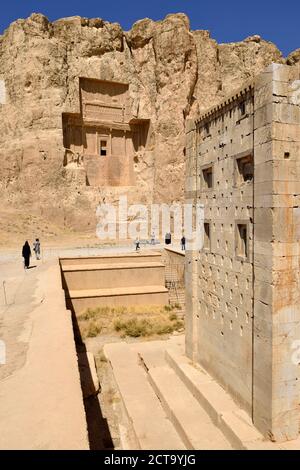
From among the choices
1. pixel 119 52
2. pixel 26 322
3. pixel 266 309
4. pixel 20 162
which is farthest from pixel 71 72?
pixel 266 309

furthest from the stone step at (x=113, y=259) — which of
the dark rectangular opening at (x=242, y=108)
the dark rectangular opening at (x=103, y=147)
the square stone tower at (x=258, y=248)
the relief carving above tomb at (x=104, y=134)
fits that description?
the dark rectangular opening at (x=103, y=147)

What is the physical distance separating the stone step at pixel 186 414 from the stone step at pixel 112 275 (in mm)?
8217

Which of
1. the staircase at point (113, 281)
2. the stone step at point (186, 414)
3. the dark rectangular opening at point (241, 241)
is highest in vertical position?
the dark rectangular opening at point (241, 241)

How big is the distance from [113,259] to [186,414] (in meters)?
11.9

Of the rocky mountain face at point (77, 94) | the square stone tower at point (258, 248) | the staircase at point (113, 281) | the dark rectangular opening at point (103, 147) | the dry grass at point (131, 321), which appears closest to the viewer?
the square stone tower at point (258, 248)

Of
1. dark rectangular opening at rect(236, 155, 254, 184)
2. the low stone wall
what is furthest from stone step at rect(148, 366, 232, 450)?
dark rectangular opening at rect(236, 155, 254, 184)

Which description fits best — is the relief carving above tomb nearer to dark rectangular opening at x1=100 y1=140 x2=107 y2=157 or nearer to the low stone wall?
dark rectangular opening at x1=100 y1=140 x2=107 y2=157

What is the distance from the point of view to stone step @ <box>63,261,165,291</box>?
18719mm

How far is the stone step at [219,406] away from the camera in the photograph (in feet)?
25.7

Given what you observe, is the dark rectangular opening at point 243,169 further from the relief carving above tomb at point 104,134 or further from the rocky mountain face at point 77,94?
the relief carving above tomb at point 104,134

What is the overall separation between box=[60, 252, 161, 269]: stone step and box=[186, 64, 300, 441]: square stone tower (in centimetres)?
1032

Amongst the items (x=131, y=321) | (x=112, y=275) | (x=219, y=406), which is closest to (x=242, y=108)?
(x=219, y=406)

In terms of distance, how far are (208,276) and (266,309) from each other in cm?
315

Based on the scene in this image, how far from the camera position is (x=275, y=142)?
7.43 meters
